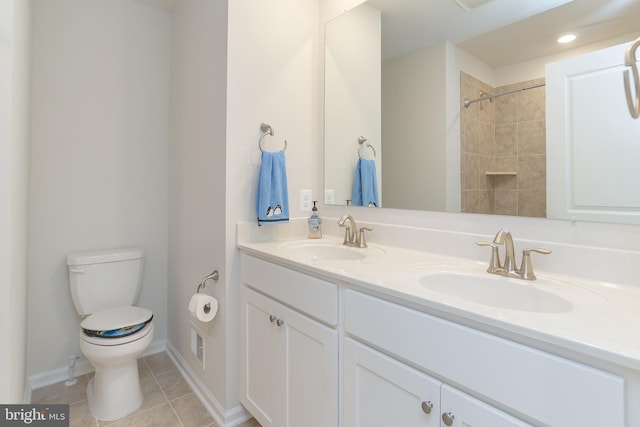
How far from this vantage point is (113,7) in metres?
2.06

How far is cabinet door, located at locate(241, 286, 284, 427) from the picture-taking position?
1.33m

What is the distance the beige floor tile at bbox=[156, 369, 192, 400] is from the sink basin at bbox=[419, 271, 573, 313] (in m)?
1.60

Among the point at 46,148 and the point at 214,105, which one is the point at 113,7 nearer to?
the point at 46,148

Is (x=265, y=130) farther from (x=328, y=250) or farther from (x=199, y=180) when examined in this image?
(x=328, y=250)

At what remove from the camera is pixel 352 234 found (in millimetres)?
1608

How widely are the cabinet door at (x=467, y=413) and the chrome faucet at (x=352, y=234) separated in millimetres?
848

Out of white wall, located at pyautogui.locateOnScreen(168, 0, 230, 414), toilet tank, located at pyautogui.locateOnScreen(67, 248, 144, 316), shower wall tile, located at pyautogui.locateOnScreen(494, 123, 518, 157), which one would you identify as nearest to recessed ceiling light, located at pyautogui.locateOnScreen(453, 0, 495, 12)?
shower wall tile, located at pyautogui.locateOnScreen(494, 123, 518, 157)

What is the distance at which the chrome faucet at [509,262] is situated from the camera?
1005 millimetres

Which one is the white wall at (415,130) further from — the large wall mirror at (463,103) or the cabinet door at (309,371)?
the cabinet door at (309,371)

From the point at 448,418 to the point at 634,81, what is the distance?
3.39 feet

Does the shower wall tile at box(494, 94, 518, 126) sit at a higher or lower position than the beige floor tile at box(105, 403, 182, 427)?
higher

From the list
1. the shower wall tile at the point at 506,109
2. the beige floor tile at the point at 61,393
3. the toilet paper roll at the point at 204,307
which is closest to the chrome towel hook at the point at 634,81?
the shower wall tile at the point at 506,109

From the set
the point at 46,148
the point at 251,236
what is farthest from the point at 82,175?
the point at 251,236

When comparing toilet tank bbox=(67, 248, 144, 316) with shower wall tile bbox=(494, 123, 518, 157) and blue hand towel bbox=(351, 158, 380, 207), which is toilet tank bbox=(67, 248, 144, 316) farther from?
shower wall tile bbox=(494, 123, 518, 157)
